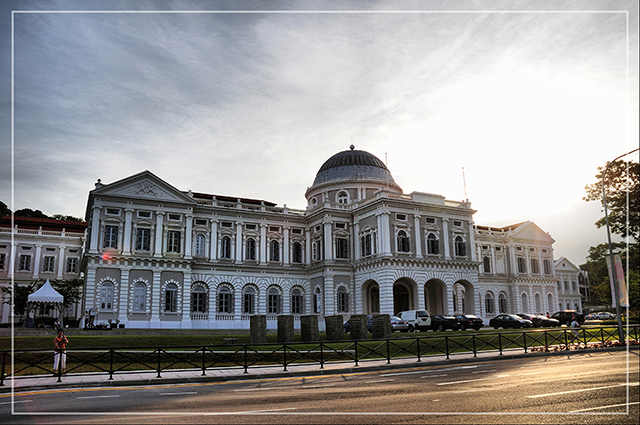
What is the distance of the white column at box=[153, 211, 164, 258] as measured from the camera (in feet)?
163

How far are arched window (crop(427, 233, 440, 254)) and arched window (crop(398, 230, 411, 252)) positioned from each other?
2.92 m

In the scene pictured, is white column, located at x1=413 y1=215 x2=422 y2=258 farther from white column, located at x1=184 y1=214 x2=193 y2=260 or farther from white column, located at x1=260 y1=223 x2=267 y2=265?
white column, located at x1=184 y1=214 x2=193 y2=260

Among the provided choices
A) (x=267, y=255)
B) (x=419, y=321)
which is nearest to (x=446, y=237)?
(x=419, y=321)

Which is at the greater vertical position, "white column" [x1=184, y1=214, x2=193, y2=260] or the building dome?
the building dome

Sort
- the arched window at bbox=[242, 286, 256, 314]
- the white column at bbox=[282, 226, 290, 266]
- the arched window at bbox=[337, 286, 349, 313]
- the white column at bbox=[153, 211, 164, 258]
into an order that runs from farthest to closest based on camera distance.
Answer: the white column at bbox=[282, 226, 290, 266] < the arched window at bbox=[242, 286, 256, 314] < the arched window at bbox=[337, 286, 349, 313] < the white column at bbox=[153, 211, 164, 258]

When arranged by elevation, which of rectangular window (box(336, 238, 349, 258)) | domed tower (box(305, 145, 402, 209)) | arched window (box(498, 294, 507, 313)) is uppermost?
domed tower (box(305, 145, 402, 209))

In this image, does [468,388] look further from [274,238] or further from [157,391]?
[274,238]

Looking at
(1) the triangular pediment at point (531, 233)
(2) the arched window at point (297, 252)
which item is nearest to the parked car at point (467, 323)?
(2) the arched window at point (297, 252)

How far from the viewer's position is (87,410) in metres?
11.6

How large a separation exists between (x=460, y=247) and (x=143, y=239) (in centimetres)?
3342

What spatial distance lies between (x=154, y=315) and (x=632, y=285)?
161 feet

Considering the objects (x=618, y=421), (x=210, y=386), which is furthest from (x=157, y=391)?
(x=618, y=421)

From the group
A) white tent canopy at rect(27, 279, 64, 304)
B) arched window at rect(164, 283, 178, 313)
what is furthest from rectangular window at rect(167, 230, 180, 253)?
white tent canopy at rect(27, 279, 64, 304)

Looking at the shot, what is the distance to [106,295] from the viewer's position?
151 feet
